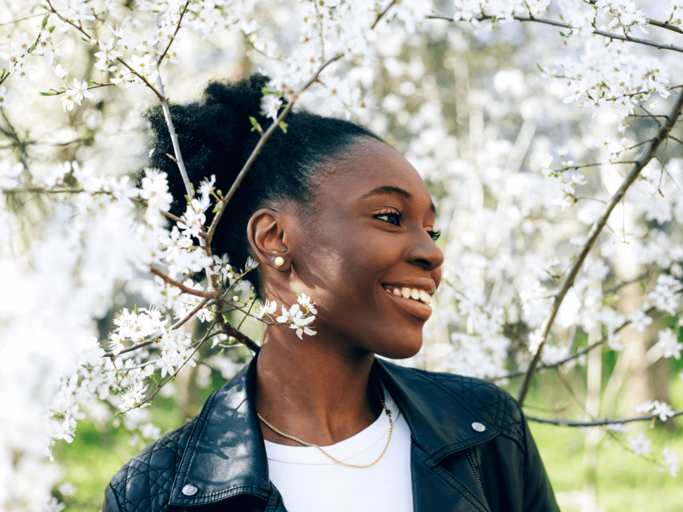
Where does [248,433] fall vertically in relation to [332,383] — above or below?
below

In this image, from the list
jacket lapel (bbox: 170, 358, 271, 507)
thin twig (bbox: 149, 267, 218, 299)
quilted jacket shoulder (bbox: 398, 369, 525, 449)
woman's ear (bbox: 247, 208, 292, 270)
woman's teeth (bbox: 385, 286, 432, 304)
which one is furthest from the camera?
quilted jacket shoulder (bbox: 398, 369, 525, 449)

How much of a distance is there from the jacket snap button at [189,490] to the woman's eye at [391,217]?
0.84 metres

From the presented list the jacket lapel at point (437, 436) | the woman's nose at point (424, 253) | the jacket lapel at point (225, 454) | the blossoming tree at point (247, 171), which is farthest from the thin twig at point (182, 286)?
the jacket lapel at point (437, 436)

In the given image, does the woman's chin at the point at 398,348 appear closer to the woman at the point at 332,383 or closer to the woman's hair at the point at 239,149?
the woman at the point at 332,383

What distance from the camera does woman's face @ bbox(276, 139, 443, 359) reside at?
1357mm

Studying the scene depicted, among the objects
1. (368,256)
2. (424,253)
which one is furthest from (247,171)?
(424,253)

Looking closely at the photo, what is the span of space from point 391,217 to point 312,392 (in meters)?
0.55

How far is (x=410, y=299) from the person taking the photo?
139 cm

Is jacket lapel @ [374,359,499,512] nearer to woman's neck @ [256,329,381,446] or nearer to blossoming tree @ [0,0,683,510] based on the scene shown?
woman's neck @ [256,329,381,446]

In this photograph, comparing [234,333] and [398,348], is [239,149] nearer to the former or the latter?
[234,333]

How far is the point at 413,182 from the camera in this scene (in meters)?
1.49

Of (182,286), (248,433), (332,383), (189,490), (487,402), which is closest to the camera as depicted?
(182,286)

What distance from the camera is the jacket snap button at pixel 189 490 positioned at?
127 cm

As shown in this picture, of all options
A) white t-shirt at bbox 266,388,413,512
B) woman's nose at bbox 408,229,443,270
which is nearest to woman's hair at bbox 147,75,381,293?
woman's nose at bbox 408,229,443,270
